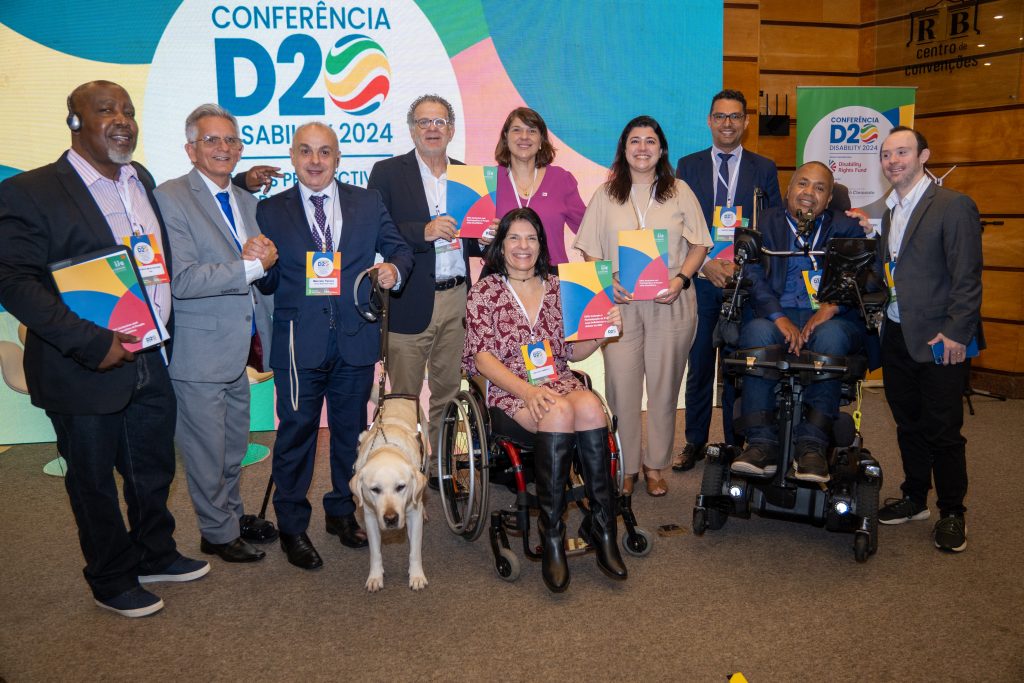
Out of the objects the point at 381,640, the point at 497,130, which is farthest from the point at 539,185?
the point at 381,640

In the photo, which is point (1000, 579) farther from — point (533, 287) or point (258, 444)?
point (258, 444)

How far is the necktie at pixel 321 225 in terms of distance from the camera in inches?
129

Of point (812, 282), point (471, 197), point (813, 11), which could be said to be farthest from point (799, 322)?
point (813, 11)

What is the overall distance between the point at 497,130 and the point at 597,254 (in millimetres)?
1905

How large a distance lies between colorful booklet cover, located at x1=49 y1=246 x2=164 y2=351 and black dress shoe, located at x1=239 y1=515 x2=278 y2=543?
50.4 inches

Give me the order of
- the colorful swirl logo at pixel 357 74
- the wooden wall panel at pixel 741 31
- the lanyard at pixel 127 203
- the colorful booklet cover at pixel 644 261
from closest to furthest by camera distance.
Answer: the lanyard at pixel 127 203 → the colorful booklet cover at pixel 644 261 → the colorful swirl logo at pixel 357 74 → the wooden wall panel at pixel 741 31

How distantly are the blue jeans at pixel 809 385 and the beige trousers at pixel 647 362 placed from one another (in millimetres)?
436

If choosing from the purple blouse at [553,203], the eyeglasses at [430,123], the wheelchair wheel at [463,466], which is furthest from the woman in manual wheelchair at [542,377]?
the eyeglasses at [430,123]

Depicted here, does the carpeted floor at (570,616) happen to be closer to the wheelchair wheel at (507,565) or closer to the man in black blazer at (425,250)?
the wheelchair wheel at (507,565)

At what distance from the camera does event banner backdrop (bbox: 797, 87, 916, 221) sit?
630 centimetres

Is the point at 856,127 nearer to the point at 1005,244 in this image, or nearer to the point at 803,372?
the point at 1005,244

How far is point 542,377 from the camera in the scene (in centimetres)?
318

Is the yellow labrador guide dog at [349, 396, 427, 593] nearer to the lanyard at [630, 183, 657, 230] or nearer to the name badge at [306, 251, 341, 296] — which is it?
the name badge at [306, 251, 341, 296]

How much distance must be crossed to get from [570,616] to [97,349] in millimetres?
1922
